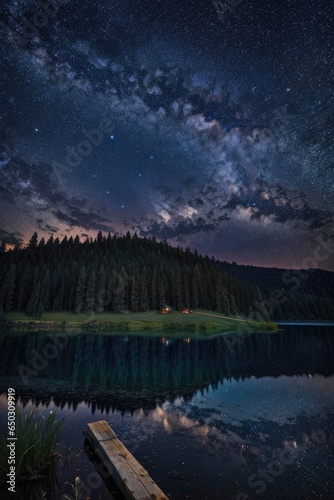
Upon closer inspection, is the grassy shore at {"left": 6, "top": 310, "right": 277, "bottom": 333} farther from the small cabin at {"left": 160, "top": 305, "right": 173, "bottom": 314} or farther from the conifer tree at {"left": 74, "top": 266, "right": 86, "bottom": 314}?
the small cabin at {"left": 160, "top": 305, "right": 173, "bottom": 314}

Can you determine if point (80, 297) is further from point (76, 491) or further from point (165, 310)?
point (76, 491)

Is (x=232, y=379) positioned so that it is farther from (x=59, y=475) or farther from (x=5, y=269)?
(x=5, y=269)

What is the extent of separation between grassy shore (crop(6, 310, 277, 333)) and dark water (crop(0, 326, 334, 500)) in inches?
1723

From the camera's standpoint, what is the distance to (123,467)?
25.6 feet

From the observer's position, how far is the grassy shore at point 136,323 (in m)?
75.7

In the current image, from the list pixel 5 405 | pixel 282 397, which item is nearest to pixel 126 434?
pixel 5 405

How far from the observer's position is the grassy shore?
75.7 m

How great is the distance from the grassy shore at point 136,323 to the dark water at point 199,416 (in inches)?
1723

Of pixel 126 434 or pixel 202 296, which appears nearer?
pixel 126 434

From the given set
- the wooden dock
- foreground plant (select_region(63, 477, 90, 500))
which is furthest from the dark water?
the wooden dock

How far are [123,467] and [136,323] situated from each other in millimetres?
76425

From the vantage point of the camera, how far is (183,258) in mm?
174125

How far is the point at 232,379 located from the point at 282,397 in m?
5.76

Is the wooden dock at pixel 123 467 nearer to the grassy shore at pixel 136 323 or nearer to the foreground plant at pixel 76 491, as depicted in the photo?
the foreground plant at pixel 76 491
